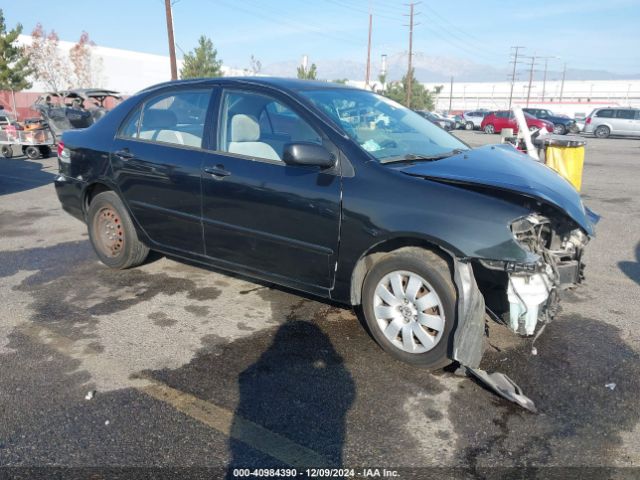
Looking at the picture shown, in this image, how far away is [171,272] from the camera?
5.23 metres

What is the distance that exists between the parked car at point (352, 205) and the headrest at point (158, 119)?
0.5 inches

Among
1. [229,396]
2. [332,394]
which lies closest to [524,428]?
[332,394]

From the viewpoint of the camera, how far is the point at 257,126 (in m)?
4.16

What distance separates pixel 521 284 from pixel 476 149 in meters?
1.61

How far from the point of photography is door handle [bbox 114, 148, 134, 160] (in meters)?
4.71

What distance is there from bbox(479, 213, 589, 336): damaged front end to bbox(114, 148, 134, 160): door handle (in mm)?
3131

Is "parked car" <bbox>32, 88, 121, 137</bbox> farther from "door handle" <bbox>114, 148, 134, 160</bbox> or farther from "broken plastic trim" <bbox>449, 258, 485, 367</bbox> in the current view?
"broken plastic trim" <bbox>449, 258, 485, 367</bbox>

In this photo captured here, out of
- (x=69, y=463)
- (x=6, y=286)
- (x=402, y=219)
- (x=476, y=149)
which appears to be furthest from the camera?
(x=6, y=286)

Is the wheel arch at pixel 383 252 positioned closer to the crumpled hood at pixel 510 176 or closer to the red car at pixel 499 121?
the crumpled hood at pixel 510 176

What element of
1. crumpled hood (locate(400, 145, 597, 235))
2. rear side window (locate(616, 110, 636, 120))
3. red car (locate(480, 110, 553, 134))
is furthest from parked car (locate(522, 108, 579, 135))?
crumpled hood (locate(400, 145, 597, 235))

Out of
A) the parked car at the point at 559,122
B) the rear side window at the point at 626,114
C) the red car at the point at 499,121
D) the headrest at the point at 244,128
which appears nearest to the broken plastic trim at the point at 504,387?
the headrest at the point at 244,128

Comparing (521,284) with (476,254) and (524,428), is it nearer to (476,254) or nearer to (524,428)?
(476,254)

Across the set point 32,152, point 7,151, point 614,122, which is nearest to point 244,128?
point 32,152

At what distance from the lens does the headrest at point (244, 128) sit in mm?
4141
